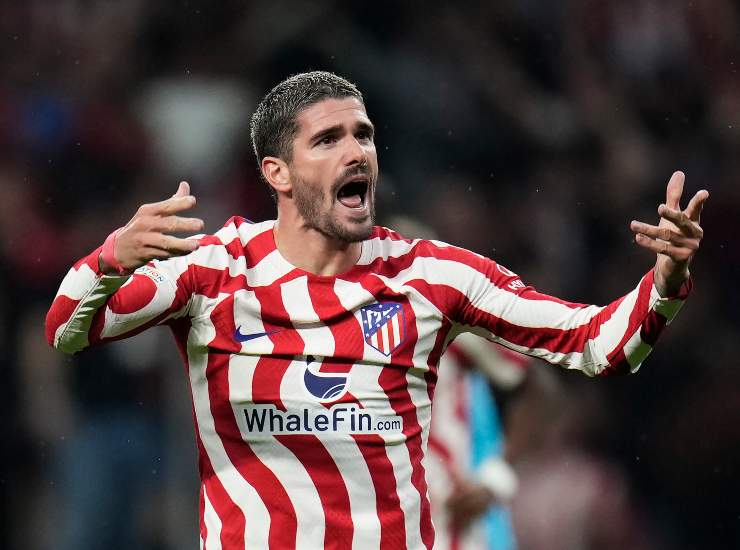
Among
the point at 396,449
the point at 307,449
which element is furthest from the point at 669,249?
the point at 307,449

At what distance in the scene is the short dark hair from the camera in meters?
2.90

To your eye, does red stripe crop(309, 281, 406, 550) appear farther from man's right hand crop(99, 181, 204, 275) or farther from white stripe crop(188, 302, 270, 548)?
man's right hand crop(99, 181, 204, 275)

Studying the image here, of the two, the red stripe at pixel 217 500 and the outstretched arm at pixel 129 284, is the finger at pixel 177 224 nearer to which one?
the outstretched arm at pixel 129 284

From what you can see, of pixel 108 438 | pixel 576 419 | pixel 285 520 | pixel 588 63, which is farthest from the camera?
pixel 588 63

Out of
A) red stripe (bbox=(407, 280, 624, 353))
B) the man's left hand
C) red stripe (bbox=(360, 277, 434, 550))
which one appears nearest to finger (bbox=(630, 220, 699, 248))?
the man's left hand

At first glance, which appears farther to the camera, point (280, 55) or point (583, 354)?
point (280, 55)

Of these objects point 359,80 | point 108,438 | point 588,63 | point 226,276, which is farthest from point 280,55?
point 226,276

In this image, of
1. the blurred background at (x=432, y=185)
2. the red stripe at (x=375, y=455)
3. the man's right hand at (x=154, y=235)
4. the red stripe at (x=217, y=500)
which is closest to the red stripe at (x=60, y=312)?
the man's right hand at (x=154, y=235)

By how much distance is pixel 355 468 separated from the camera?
8.79 feet

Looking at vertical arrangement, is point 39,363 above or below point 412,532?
above

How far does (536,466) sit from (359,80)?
5.67ft

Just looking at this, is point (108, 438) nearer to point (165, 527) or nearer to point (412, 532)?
point (165, 527)

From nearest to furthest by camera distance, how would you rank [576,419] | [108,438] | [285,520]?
[285,520]
[108,438]
[576,419]

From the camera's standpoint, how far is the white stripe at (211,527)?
8.79 feet
